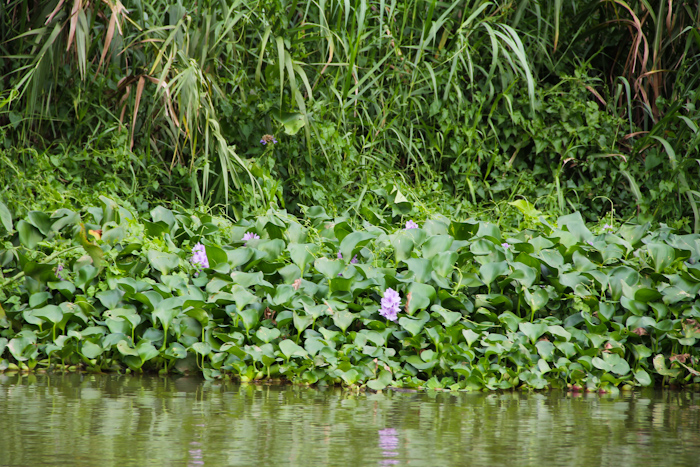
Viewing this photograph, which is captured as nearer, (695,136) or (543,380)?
(543,380)

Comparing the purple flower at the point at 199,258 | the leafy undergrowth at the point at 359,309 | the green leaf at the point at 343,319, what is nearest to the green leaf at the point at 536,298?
the leafy undergrowth at the point at 359,309

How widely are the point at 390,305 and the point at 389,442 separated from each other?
77 centimetres

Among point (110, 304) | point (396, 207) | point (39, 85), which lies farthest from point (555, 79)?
point (110, 304)

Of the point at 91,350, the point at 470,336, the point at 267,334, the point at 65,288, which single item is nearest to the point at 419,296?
the point at 470,336

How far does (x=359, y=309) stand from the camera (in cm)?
242

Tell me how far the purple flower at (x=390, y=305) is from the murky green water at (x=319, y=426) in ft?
0.91

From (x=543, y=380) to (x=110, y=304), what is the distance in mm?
1317

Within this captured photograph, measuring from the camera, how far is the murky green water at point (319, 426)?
1.49 meters

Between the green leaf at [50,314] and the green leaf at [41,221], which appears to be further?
the green leaf at [41,221]

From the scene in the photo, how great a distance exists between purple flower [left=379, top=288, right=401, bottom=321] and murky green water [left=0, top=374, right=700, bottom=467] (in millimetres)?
276

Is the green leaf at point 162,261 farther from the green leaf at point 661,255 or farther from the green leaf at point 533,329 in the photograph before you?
the green leaf at point 661,255

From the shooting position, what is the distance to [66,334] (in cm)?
245

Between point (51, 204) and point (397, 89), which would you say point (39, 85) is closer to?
point (51, 204)

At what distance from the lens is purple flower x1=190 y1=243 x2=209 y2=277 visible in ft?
8.43
